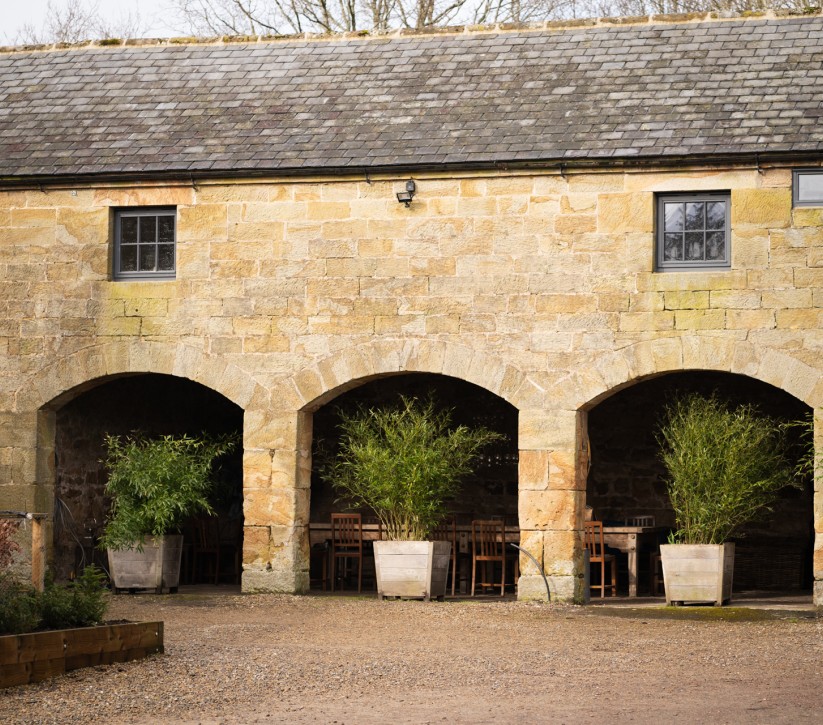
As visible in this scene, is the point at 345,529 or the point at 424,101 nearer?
the point at 424,101

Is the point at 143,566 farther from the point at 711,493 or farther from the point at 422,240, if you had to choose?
the point at 711,493

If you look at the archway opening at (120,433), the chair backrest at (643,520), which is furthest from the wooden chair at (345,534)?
the chair backrest at (643,520)

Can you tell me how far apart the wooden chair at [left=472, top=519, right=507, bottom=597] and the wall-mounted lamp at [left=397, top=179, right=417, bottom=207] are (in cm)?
285

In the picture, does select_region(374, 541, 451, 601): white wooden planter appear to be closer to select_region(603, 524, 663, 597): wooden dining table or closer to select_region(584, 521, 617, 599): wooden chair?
select_region(584, 521, 617, 599): wooden chair

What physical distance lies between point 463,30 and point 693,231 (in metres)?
3.23

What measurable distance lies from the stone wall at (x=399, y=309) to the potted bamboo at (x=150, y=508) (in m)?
0.52

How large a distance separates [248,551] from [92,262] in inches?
109

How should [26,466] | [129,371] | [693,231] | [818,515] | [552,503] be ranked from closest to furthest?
1. [818,515]
2. [552,503]
3. [693,231]
4. [129,371]
5. [26,466]

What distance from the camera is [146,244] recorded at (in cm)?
1212

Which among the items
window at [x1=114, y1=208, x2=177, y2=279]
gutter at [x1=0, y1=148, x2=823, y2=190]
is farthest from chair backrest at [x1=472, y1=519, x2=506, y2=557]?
window at [x1=114, y1=208, x2=177, y2=279]

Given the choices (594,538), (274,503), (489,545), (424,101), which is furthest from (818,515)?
(424,101)

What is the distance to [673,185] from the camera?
11.1 metres

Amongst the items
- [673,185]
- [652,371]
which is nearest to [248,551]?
[652,371]

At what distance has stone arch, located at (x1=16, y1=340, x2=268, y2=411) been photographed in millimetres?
11750
